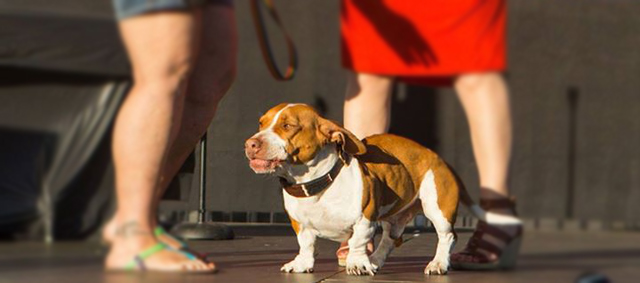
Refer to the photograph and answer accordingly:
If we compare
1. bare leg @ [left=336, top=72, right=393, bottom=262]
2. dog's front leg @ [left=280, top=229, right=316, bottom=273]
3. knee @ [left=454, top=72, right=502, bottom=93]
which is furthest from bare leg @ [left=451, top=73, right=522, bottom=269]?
dog's front leg @ [left=280, top=229, right=316, bottom=273]

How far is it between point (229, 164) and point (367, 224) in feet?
1.11

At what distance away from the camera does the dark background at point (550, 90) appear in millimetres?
2174

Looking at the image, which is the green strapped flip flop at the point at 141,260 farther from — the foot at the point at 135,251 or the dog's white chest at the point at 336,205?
the dog's white chest at the point at 336,205

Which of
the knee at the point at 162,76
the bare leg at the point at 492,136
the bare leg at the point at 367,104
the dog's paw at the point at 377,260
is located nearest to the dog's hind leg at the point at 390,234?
the dog's paw at the point at 377,260

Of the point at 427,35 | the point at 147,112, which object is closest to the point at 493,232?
the point at 427,35

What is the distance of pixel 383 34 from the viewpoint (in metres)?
A: 2.46

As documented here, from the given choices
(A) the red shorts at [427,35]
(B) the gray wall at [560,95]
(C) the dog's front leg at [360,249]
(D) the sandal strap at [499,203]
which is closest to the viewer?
(B) the gray wall at [560,95]

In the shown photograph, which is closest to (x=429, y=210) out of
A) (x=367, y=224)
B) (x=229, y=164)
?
(x=367, y=224)

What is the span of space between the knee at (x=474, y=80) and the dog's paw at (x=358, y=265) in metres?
0.51

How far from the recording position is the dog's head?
2.72 metres

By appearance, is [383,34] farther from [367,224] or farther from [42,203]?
[42,203]

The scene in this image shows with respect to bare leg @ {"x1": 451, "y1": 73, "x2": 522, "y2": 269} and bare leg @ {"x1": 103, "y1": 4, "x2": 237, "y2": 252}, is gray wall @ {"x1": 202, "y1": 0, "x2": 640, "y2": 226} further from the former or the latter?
bare leg @ {"x1": 103, "y1": 4, "x2": 237, "y2": 252}

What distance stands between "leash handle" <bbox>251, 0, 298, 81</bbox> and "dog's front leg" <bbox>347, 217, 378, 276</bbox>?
55 cm

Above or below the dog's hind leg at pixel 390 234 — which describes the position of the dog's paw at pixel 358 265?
below
